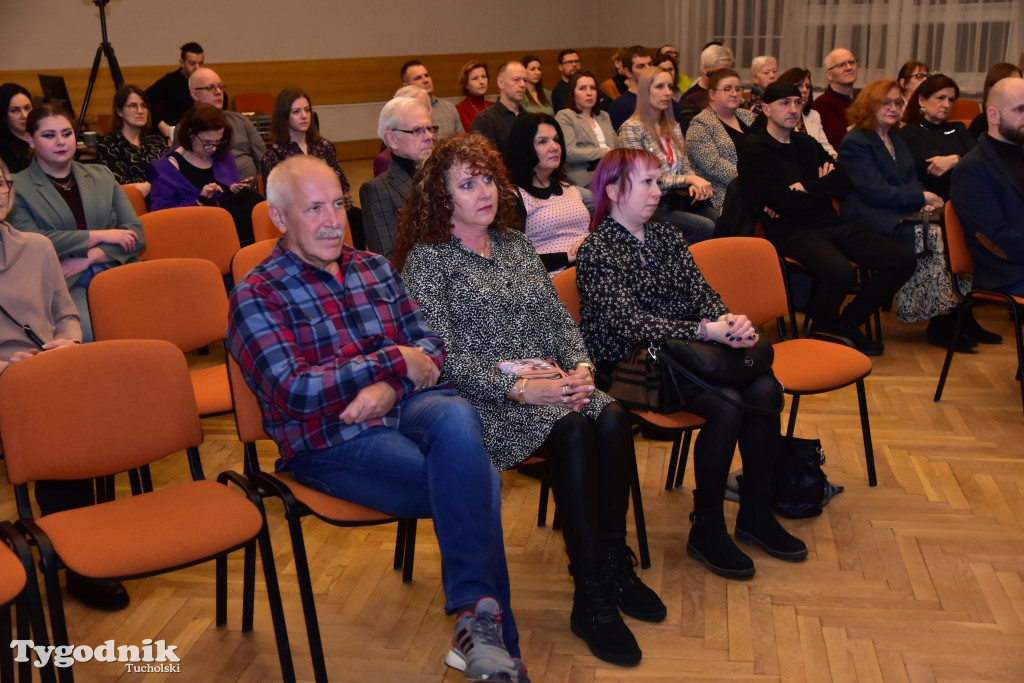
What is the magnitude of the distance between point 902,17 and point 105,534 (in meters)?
7.63

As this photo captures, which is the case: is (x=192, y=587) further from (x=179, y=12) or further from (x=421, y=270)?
(x=179, y=12)

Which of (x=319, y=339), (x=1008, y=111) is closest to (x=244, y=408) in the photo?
(x=319, y=339)

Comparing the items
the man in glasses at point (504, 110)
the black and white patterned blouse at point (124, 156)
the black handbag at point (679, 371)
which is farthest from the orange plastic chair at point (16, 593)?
the man in glasses at point (504, 110)

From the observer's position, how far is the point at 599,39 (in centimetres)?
1218

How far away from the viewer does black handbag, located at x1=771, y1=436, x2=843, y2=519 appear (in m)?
3.10

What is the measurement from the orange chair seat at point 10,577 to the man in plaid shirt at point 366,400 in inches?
24.1

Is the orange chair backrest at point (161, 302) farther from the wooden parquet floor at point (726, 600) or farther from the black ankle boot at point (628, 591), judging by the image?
the black ankle boot at point (628, 591)

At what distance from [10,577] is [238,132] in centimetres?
435

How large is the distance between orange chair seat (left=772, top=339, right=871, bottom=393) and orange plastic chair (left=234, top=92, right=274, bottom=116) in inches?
298

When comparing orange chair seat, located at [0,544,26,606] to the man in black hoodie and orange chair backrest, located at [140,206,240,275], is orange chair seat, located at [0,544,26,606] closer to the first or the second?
orange chair backrest, located at [140,206,240,275]

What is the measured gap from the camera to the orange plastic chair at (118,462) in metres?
2.05

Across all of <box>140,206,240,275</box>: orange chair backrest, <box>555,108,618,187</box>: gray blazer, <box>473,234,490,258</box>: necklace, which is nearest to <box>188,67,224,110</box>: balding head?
<box>555,108,618,187</box>: gray blazer

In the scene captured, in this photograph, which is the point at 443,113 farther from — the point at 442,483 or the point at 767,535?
the point at 442,483

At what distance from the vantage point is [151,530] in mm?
2131
